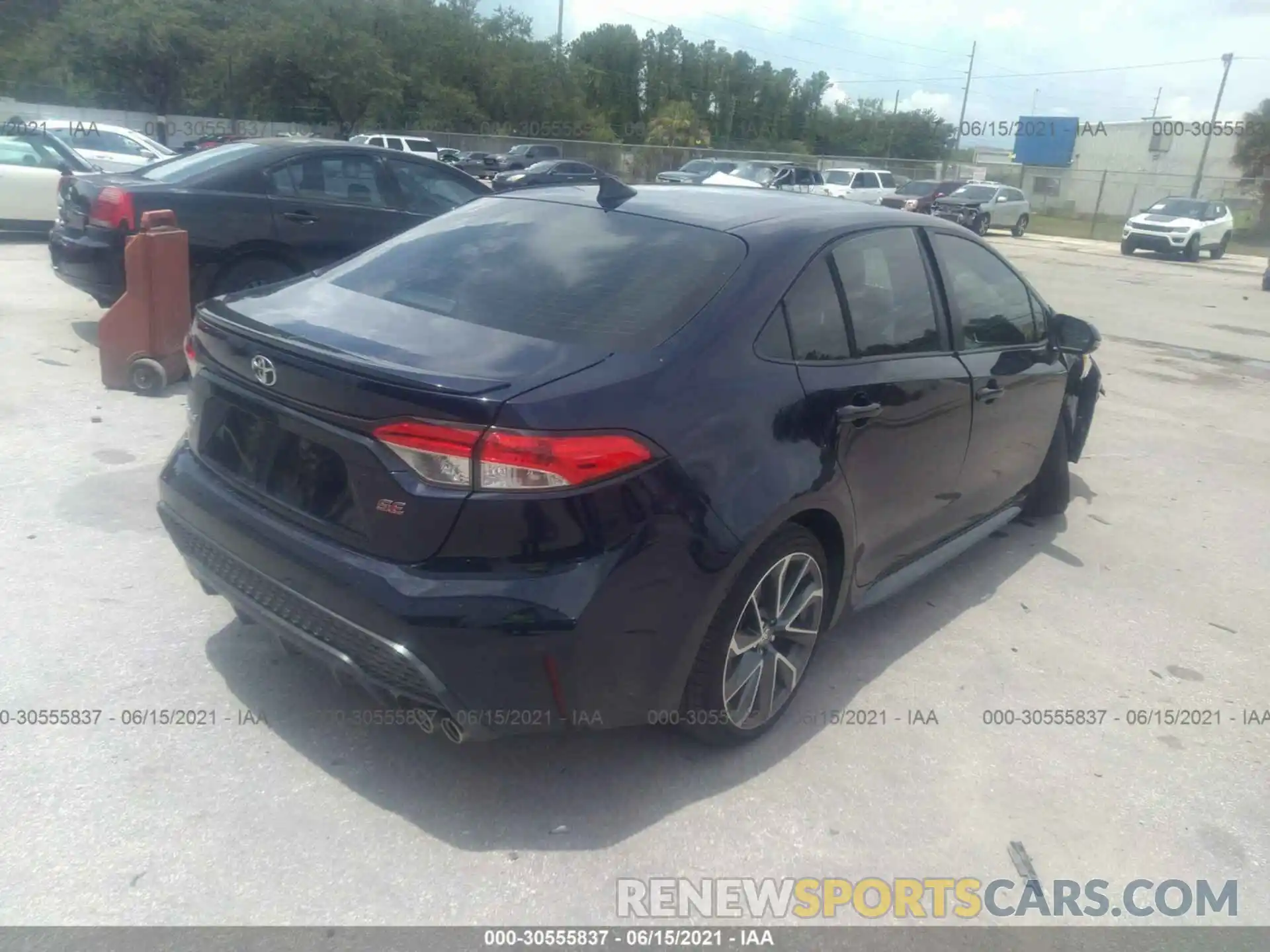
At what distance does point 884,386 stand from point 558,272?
1.21 metres

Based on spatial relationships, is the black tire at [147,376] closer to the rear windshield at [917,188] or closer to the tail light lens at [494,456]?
the tail light lens at [494,456]

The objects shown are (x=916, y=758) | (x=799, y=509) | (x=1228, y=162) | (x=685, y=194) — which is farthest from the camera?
(x=1228, y=162)

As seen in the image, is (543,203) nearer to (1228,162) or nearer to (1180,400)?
(1180,400)

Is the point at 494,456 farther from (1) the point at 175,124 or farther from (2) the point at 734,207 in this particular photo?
(1) the point at 175,124

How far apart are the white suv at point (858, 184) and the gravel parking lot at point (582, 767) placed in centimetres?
2853

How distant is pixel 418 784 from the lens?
3.04 meters

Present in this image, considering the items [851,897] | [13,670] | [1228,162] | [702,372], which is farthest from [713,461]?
[1228,162]

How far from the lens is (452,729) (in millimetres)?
2791

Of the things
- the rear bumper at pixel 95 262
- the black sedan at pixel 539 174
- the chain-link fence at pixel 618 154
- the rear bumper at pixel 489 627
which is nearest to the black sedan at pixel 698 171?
the black sedan at pixel 539 174

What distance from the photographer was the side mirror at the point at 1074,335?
4.88 metres

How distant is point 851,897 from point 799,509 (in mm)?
1107

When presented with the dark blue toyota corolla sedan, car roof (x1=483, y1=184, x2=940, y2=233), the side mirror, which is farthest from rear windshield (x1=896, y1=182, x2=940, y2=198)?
the dark blue toyota corolla sedan

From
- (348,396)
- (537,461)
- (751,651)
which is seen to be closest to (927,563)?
(751,651)

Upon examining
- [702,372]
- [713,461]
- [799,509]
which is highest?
[702,372]
